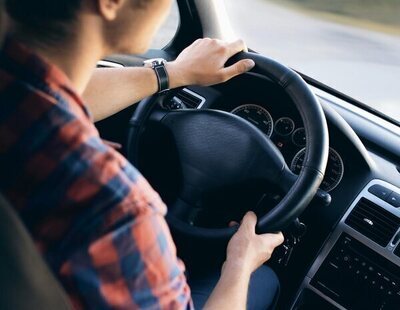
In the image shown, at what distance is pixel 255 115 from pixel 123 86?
0.45 meters

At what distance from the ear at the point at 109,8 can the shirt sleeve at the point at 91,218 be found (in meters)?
0.16

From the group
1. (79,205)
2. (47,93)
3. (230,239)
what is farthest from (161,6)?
(230,239)

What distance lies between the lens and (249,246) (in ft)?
4.01

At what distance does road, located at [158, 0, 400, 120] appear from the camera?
88.1 inches

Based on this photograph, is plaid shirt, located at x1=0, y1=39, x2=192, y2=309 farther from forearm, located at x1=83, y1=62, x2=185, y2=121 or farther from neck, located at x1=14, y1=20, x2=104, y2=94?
forearm, located at x1=83, y1=62, x2=185, y2=121

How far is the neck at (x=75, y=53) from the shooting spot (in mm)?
→ 777

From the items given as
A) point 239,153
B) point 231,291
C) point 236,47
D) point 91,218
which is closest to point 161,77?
point 236,47

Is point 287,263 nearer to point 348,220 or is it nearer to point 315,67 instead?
point 348,220

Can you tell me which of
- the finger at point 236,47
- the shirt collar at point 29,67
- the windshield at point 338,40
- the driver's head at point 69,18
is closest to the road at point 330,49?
the windshield at point 338,40

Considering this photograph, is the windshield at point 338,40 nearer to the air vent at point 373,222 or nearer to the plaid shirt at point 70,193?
the air vent at point 373,222

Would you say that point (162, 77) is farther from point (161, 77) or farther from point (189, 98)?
point (189, 98)

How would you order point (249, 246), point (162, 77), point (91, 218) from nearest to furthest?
point (91, 218) → point (249, 246) → point (162, 77)

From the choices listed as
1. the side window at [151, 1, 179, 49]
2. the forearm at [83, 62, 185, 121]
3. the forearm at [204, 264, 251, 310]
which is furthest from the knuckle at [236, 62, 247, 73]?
the side window at [151, 1, 179, 49]

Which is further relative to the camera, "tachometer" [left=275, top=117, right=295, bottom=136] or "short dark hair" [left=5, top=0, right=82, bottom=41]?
"tachometer" [left=275, top=117, right=295, bottom=136]
